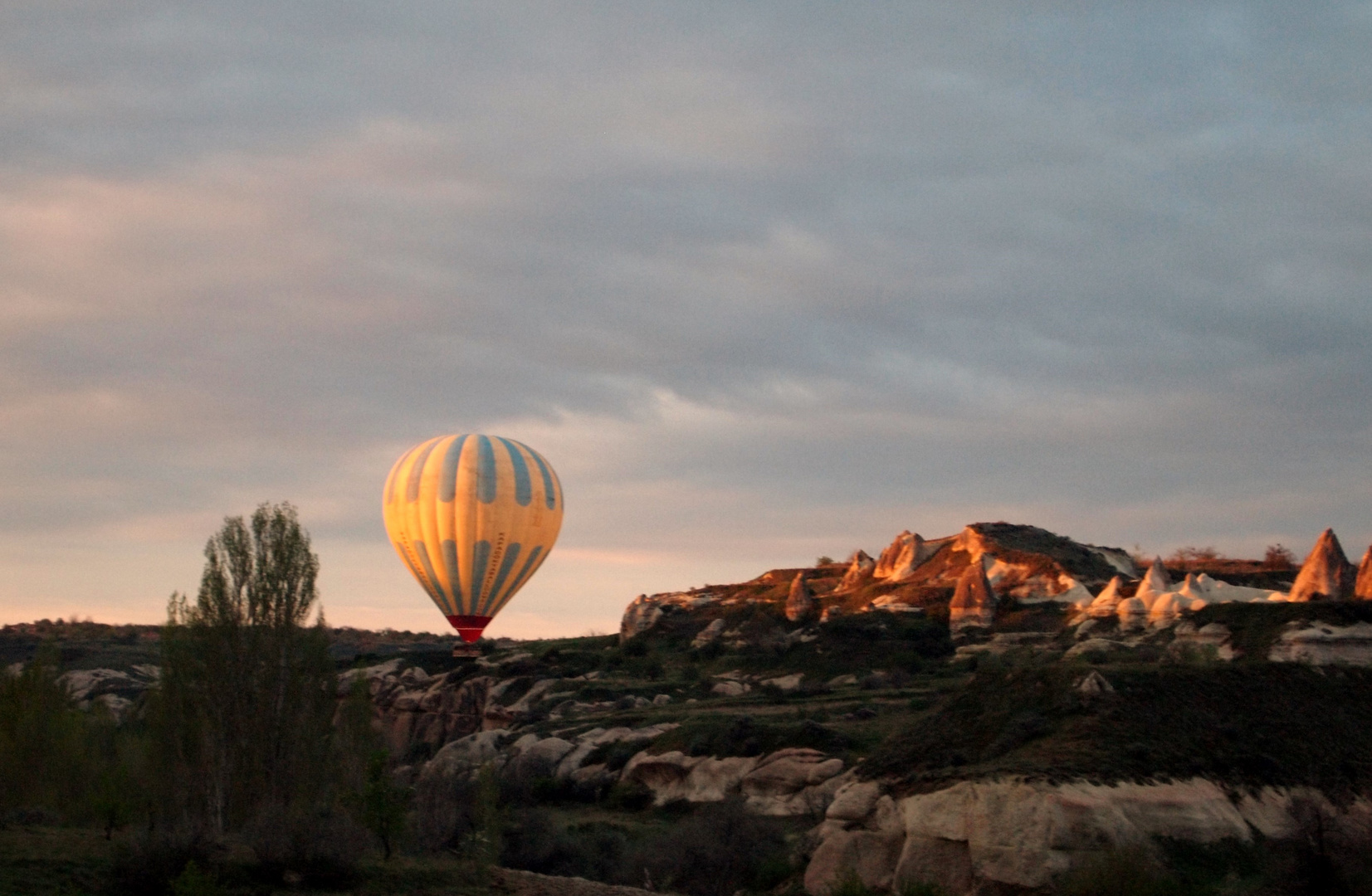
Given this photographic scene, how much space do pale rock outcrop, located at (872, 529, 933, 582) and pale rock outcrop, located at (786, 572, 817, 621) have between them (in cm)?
1188

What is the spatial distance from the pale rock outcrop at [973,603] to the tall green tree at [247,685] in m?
54.0

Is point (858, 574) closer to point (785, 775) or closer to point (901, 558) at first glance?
point (901, 558)

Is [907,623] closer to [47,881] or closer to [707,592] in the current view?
[707,592]

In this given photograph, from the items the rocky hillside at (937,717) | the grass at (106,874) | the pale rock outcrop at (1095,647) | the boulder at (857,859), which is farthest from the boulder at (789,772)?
the pale rock outcrop at (1095,647)

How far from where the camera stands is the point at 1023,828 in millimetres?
22422

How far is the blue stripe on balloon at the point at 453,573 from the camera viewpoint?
78.6 meters

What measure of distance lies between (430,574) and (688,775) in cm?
3906

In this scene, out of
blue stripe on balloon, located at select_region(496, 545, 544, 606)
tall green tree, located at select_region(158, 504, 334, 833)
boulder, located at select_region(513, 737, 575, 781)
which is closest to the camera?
tall green tree, located at select_region(158, 504, 334, 833)

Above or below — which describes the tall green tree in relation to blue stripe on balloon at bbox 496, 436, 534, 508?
below

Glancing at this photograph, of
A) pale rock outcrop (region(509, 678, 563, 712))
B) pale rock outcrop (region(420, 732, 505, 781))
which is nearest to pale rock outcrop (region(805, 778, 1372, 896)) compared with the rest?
pale rock outcrop (region(420, 732, 505, 781))

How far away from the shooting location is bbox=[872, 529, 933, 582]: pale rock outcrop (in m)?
103

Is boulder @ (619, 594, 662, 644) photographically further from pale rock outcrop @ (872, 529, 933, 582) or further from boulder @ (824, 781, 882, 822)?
boulder @ (824, 781, 882, 822)

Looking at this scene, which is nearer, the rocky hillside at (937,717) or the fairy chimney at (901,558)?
the rocky hillside at (937,717)

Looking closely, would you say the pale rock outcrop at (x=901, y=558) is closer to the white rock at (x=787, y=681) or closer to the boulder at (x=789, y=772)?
the white rock at (x=787, y=681)
